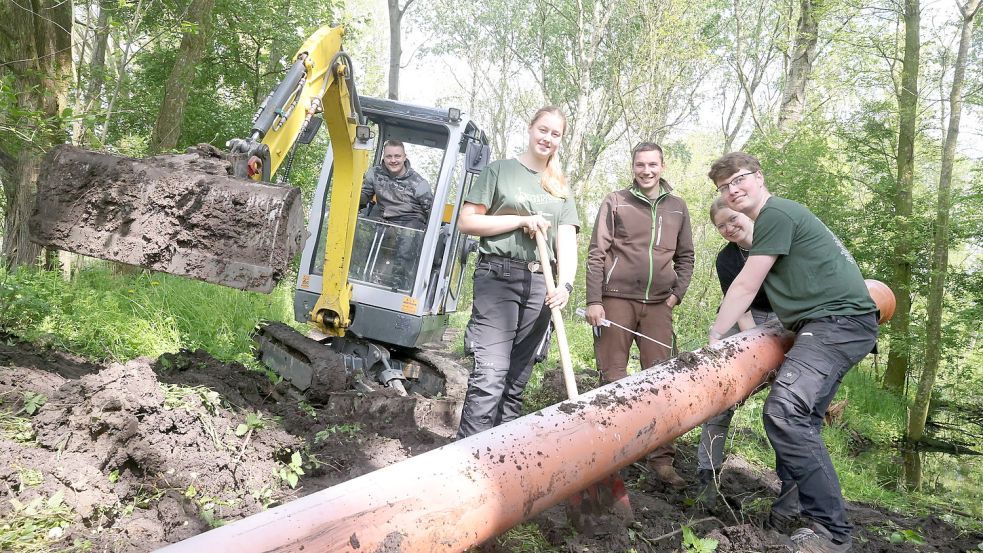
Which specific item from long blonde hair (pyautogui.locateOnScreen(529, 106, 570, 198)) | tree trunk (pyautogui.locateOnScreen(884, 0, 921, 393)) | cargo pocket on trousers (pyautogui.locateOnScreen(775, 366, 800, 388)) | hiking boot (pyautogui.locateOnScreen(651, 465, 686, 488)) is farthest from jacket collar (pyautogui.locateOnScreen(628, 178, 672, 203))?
tree trunk (pyautogui.locateOnScreen(884, 0, 921, 393))

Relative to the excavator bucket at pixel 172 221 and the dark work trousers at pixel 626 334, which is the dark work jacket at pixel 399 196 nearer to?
the dark work trousers at pixel 626 334

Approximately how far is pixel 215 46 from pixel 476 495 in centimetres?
1288

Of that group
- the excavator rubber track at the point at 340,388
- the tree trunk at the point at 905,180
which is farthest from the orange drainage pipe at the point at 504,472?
the tree trunk at the point at 905,180

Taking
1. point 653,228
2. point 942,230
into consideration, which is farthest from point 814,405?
point 942,230

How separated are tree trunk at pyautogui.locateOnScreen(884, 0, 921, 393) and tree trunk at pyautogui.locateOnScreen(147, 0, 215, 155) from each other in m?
9.89

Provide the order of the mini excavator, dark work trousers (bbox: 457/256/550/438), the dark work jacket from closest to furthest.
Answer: the mini excavator, dark work trousers (bbox: 457/256/550/438), the dark work jacket

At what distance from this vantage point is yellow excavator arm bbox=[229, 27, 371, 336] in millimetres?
3379

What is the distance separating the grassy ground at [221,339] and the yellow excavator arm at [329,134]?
121cm

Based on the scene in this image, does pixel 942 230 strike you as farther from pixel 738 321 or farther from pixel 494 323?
pixel 494 323

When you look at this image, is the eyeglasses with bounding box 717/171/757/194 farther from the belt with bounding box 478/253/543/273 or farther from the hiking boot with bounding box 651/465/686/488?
the hiking boot with bounding box 651/465/686/488

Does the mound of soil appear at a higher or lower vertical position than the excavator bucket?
lower

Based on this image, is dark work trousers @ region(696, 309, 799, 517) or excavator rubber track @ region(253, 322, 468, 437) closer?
dark work trousers @ region(696, 309, 799, 517)

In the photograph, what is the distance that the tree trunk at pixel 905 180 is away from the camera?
869 centimetres

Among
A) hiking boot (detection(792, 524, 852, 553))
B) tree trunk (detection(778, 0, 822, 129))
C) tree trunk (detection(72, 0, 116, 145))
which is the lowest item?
hiking boot (detection(792, 524, 852, 553))
